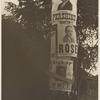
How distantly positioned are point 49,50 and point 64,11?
0.19m

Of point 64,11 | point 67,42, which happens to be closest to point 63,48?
point 67,42

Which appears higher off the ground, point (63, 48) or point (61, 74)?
point (63, 48)

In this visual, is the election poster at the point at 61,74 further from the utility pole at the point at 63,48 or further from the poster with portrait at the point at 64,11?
the poster with portrait at the point at 64,11

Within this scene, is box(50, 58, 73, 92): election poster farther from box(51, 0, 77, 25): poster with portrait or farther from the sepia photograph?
box(51, 0, 77, 25): poster with portrait

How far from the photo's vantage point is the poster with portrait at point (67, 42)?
45.6 inches

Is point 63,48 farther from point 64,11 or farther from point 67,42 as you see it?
point 64,11

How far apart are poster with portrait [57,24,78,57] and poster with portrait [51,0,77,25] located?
0.13 ft

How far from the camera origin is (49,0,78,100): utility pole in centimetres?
115

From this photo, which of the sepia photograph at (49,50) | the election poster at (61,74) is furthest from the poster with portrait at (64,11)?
the election poster at (61,74)

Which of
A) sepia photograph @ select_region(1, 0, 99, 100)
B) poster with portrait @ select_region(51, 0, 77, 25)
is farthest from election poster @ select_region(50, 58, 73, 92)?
poster with portrait @ select_region(51, 0, 77, 25)

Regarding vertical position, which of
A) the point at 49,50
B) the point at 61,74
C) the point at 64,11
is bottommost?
the point at 61,74

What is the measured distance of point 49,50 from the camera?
1.15 m

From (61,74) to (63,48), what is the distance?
0.12 meters

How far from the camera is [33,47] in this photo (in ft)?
3.73
